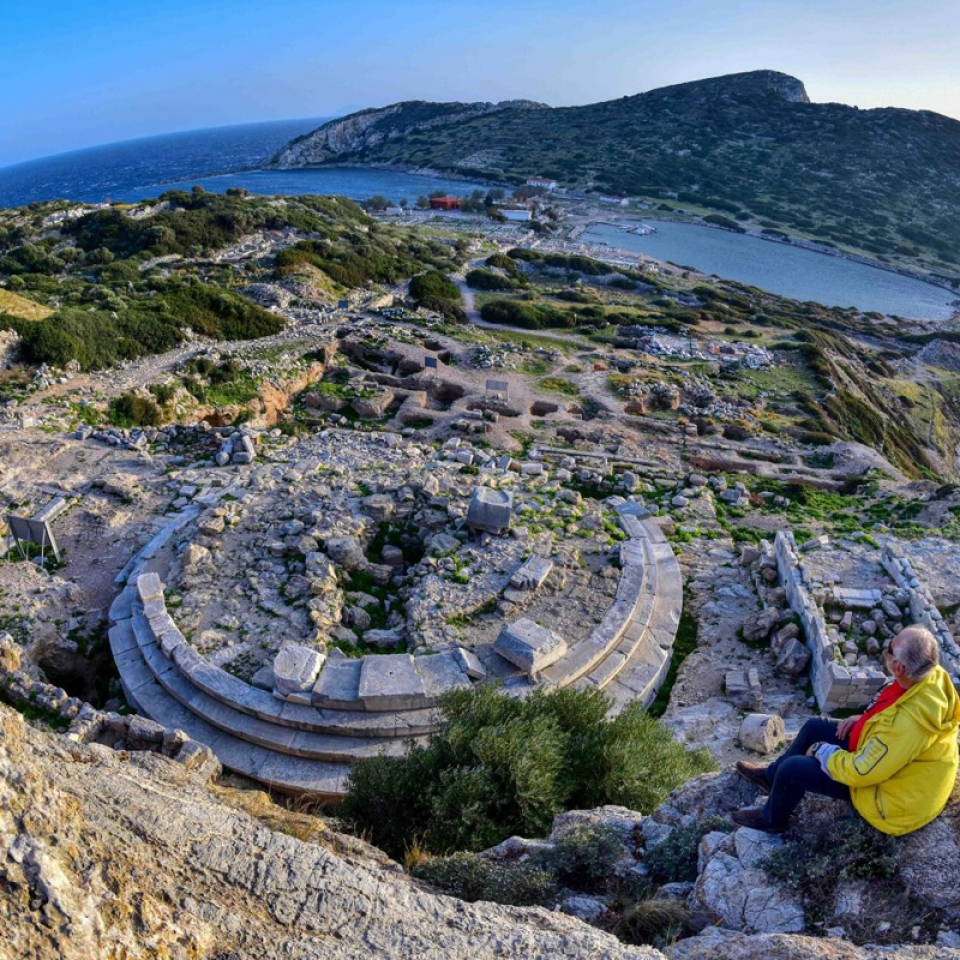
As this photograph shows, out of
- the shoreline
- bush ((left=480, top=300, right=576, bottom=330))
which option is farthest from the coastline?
bush ((left=480, top=300, right=576, bottom=330))

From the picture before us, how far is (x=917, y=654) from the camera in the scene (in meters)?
3.71

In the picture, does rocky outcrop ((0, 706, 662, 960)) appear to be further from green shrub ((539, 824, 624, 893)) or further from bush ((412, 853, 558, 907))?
green shrub ((539, 824, 624, 893))

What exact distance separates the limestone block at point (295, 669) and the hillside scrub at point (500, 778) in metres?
Answer: 1.89

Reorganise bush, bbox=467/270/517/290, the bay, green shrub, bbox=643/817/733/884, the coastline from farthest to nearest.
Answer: the coastline, the bay, bush, bbox=467/270/517/290, green shrub, bbox=643/817/733/884

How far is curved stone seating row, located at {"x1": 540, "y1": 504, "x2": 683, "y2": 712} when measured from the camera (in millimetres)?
8688

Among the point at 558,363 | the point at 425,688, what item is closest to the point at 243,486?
the point at 425,688

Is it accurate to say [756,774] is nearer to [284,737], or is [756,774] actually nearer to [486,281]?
[284,737]

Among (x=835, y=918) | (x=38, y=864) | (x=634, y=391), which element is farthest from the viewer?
(x=634, y=391)

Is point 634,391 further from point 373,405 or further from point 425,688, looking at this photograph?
point 425,688

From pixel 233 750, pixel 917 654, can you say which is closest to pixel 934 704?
pixel 917 654

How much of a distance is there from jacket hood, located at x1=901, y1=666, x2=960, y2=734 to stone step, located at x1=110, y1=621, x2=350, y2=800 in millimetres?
5822

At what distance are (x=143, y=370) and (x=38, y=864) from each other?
19.4m

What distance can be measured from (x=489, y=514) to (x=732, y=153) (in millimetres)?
108357

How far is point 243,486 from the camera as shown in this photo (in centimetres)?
1199
